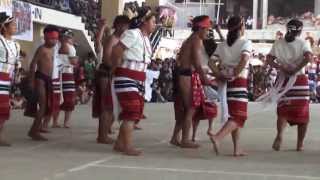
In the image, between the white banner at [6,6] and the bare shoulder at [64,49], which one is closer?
the bare shoulder at [64,49]

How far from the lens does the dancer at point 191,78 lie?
9.64 meters

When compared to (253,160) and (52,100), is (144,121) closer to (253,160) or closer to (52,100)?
(52,100)

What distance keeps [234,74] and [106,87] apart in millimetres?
2277

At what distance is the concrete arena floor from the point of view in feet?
25.0

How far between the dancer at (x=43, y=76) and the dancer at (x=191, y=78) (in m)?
2.02

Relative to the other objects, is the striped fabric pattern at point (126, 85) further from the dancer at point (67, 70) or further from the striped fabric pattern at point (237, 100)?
the dancer at point (67, 70)

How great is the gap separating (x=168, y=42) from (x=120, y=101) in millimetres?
27534

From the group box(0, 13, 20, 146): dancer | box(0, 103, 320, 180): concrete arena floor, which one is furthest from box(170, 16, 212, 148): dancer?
box(0, 13, 20, 146): dancer

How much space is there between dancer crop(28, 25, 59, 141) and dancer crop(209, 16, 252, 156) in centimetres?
284

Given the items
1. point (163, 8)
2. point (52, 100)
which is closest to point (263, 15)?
point (163, 8)

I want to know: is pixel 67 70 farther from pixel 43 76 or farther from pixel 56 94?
pixel 43 76

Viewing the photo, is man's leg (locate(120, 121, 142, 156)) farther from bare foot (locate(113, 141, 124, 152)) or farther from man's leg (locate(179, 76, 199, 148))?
man's leg (locate(179, 76, 199, 148))

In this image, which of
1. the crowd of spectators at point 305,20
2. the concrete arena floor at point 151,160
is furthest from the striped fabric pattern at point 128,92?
the crowd of spectators at point 305,20

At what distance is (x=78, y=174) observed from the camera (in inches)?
298
